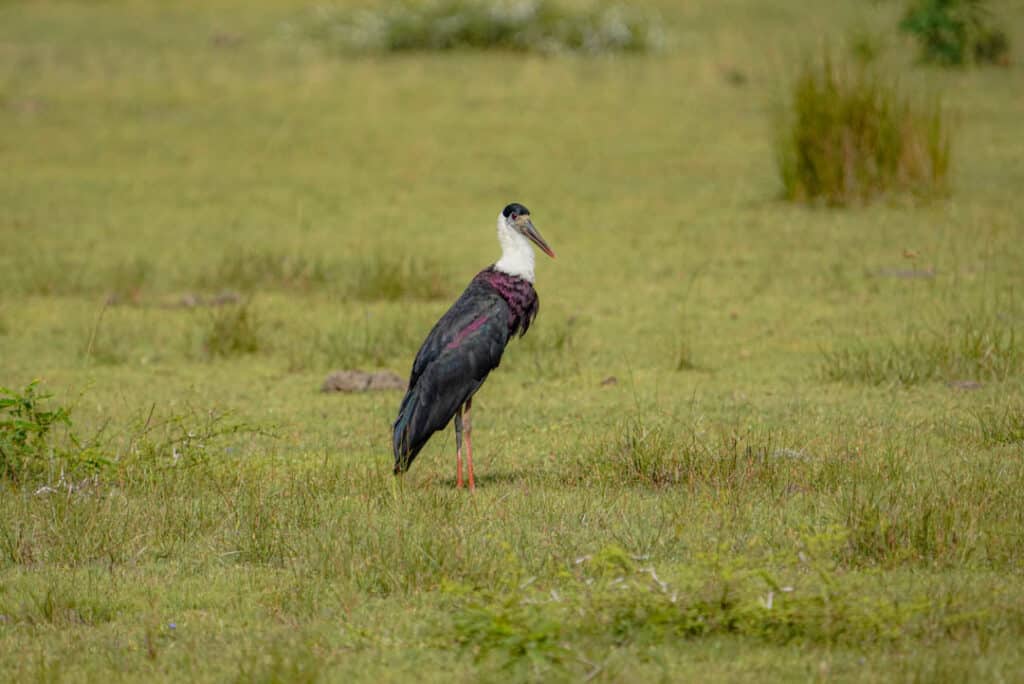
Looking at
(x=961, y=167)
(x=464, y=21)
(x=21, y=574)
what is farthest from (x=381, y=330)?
(x=464, y=21)

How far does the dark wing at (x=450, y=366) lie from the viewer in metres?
6.69

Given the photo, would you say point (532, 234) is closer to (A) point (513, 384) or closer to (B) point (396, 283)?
(A) point (513, 384)

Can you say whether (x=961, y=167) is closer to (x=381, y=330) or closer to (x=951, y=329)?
(x=951, y=329)

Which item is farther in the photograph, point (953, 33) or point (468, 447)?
point (953, 33)

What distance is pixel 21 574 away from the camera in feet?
18.6

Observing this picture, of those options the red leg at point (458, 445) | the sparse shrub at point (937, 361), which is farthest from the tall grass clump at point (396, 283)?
the red leg at point (458, 445)

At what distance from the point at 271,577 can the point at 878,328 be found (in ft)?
17.7

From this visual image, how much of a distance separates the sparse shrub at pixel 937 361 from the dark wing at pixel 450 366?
255cm

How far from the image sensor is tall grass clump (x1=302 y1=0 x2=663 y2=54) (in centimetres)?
2212

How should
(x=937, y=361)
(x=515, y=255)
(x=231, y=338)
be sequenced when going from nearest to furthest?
(x=515, y=255) → (x=937, y=361) → (x=231, y=338)

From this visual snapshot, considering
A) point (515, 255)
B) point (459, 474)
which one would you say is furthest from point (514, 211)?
point (459, 474)

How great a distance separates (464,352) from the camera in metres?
6.88

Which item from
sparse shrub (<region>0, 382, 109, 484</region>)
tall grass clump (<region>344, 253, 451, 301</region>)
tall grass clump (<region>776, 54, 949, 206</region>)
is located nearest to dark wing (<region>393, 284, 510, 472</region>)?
sparse shrub (<region>0, 382, 109, 484</region>)

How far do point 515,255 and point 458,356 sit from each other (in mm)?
697
